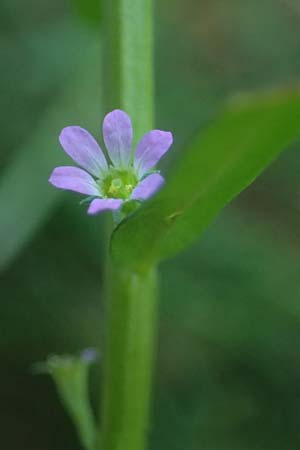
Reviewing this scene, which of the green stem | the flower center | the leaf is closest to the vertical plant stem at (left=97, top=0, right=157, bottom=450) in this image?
the green stem

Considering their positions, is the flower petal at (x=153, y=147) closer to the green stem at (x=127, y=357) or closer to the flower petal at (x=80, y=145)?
the flower petal at (x=80, y=145)

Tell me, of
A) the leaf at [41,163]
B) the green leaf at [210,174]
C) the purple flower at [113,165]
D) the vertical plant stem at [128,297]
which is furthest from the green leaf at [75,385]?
the leaf at [41,163]

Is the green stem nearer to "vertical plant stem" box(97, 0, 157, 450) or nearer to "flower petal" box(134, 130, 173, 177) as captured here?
"vertical plant stem" box(97, 0, 157, 450)

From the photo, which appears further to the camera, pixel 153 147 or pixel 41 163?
pixel 41 163

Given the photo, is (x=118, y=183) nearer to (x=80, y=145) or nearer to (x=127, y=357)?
(x=80, y=145)

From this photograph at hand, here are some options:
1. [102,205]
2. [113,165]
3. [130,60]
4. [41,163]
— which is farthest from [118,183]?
[41,163]

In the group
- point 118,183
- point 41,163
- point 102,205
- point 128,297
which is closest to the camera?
point 102,205
